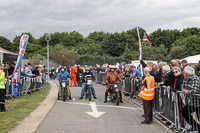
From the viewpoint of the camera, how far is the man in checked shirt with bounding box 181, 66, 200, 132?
19.9 ft

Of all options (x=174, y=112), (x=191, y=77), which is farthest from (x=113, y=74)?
(x=191, y=77)

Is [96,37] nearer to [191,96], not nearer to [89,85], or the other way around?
[89,85]

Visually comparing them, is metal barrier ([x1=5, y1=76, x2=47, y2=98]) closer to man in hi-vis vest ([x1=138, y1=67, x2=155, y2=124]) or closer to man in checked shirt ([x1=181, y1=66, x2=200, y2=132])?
man in hi-vis vest ([x1=138, y1=67, x2=155, y2=124])

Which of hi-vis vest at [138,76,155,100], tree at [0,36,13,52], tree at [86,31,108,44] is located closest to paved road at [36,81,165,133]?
hi-vis vest at [138,76,155,100]

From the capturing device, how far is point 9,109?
10.9m

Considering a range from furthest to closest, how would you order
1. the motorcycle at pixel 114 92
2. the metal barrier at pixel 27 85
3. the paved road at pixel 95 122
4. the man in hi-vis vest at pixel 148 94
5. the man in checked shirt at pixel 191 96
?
the metal barrier at pixel 27 85
the motorcycle at pixel 114 92
the man in hi-vis vest at pixel 148 94
the paved road at pixel 95 122
the man in checked shirt at pixel 191 96

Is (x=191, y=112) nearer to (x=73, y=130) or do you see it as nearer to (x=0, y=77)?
A: (x=73, y=130)

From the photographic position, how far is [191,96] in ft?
20.3

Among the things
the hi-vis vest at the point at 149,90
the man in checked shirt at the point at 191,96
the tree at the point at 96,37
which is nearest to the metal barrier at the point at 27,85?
the hi-vis vest at the point at 149,90

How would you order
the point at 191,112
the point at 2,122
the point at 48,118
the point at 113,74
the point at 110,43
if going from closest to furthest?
the point at 191,112 < the point at 2,122 < the point at 48,118 < the point at 113,74 < the point at 110,43

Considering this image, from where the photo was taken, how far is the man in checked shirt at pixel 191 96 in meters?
6.07

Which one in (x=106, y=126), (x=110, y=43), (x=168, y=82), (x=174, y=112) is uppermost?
(x=110, y=43)

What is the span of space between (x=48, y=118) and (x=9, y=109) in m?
2.82

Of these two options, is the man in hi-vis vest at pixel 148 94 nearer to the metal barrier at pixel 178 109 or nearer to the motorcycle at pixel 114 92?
the metal barrier at pixel 178 109
